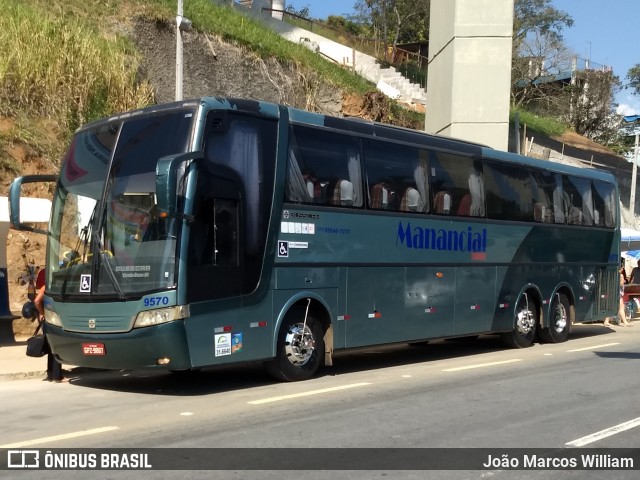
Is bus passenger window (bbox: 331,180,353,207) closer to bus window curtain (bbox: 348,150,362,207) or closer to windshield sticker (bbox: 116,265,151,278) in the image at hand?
bus window curtain (bbox: 348,150,362,207)

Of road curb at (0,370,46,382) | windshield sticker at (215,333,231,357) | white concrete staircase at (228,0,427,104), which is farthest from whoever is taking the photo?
white concrete staircase at (228,0,427,104)

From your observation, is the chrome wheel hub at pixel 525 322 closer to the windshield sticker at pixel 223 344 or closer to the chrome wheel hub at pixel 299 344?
the chrome wheel hub at pixel 299 344

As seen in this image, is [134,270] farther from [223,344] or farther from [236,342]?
[236,342]

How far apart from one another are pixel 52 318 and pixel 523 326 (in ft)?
32.7

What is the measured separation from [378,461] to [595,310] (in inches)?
553

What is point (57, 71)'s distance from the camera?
19188 mm

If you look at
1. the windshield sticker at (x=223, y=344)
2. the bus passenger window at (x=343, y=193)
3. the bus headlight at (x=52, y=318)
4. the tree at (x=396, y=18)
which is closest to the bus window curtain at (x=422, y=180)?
the bus passenger window at (x=343, y=193)

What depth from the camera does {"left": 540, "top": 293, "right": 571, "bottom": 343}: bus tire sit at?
58.2 feet

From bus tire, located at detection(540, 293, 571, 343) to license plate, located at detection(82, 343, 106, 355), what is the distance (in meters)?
10.7

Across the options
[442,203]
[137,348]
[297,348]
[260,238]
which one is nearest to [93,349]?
[137,348]

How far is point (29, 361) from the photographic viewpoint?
13203 mm

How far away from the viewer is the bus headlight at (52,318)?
34.9ft

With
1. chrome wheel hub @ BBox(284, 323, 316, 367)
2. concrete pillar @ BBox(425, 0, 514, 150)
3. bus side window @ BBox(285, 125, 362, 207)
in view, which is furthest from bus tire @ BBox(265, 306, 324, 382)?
concrete pillar @ BBox(425, 0, 514, 150)

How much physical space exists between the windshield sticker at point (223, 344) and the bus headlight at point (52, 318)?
217 centimetres
